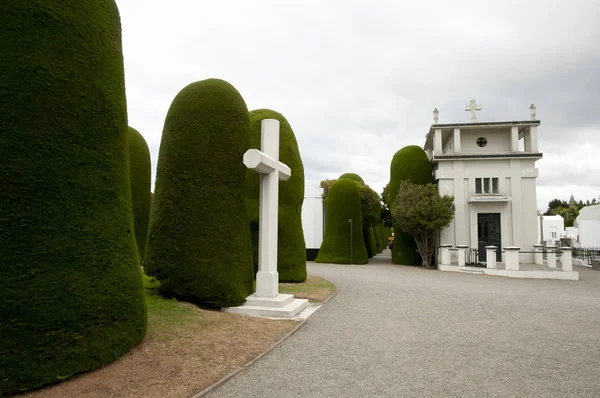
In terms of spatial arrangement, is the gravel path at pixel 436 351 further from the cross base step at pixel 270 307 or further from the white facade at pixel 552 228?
the white facade at pixel 552 228

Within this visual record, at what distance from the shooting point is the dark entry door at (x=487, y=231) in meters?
23.2

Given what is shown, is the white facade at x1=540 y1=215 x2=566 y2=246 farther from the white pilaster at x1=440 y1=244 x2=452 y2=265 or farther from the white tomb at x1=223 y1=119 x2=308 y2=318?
the white tomb at x1=223 y1=119 x2=308 y2=318

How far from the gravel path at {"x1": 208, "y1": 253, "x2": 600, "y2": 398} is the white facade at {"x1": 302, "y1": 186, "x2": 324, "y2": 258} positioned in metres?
19.1

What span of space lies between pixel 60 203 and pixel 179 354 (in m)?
2.53

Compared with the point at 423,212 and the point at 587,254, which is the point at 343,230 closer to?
the point at 423,212

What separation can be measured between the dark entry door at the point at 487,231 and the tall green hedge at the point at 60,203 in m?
22.1

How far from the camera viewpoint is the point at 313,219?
31266 mm

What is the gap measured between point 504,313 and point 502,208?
50.2 ft

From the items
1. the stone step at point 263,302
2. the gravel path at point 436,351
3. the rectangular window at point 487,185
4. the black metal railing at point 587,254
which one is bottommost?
the gravel path at point 436,351

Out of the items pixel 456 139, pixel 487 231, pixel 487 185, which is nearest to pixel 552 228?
pixel 487 185

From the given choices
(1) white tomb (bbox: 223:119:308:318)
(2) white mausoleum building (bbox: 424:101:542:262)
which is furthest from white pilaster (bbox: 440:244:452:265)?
(1) white tomb (bbox: 223:119:308:318)

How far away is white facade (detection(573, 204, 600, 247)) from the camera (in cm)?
3325

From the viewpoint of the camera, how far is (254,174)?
14375 millimetres

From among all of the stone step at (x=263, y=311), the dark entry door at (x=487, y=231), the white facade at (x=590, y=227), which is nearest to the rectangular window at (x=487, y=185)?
the dark entry door at (x=487, y=231)
